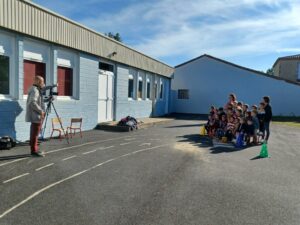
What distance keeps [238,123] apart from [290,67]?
32.5 metres

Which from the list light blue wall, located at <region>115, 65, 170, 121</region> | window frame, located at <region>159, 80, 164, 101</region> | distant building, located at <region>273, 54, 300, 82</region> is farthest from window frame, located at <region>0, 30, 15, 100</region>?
distant building, located at <region>273, 54, 300, 82</region>

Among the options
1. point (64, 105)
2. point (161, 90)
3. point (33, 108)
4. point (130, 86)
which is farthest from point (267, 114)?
point (161, 90)

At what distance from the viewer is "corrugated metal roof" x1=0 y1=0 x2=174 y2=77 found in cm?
913

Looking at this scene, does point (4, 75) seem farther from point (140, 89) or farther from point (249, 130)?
point (140, 89)

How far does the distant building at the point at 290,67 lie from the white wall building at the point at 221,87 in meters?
11.1

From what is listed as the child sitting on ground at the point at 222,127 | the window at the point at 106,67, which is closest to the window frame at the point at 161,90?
the window at the point at 106,67

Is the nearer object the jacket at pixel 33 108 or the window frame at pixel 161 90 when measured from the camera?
the jacket at pixel 33 108

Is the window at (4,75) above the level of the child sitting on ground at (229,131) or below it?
above

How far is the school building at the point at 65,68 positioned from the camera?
9453 millimetres

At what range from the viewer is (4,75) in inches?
373

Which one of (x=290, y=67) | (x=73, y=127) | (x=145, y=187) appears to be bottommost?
(x=145, y=187)

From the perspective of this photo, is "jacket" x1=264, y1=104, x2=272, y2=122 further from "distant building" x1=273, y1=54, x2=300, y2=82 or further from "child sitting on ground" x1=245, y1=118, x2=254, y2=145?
"distant building" x1=273, y1=54, x2=300, y2=82

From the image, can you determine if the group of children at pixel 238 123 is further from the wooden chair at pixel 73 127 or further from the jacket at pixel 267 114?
the wooden chair at pixel 73 127

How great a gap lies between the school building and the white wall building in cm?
1193
